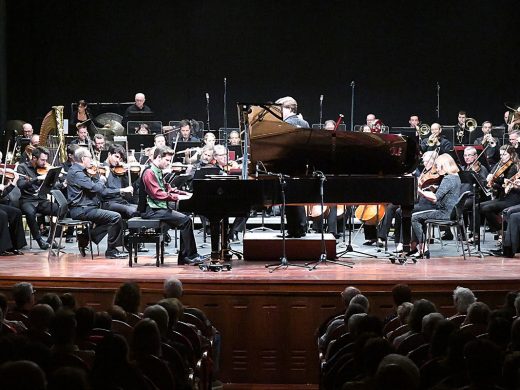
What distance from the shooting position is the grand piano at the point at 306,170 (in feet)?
27.5

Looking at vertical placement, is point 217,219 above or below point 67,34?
below

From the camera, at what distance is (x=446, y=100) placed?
57.5 ft

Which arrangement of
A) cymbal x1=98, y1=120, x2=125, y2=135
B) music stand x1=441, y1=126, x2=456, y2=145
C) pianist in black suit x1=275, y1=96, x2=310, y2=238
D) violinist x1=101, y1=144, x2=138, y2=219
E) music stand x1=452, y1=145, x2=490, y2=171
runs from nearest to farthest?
pianist in black suit x1=275, y1=96, x2=310, y2=238
violinist x1=101, y1=144, x2=138, y2=219
music stand x1=452, y1=145, x2=490, y2=171
music stand x1=441, y1=126, x2=456, y2=145
cymbal x1=98, y1=120, x2=125, y2=135

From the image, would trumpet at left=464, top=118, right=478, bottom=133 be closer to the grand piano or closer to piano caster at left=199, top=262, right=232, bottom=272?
the grand piano

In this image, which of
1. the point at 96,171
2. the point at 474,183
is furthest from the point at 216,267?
the point at 474,183

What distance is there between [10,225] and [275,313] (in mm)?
4456

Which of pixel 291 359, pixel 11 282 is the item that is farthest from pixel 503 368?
pixel 11 282

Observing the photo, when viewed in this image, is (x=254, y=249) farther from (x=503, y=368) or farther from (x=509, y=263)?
(x=503, y=368)

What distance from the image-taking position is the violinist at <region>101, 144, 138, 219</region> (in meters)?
10.7

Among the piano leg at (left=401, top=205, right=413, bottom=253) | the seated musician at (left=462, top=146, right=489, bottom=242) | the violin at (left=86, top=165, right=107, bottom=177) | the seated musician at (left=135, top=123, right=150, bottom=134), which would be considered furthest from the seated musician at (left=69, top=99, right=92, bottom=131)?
the piano leg at (left=401, top=205, right=413, bottom=253)

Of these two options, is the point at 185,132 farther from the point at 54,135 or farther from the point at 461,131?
the point at 461,131

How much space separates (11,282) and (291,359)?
111 inches

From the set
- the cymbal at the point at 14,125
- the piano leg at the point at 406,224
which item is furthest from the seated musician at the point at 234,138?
the piano leg at the point at 406,224

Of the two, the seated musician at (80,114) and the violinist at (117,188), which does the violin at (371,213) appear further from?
the seated musician at (80,114)
